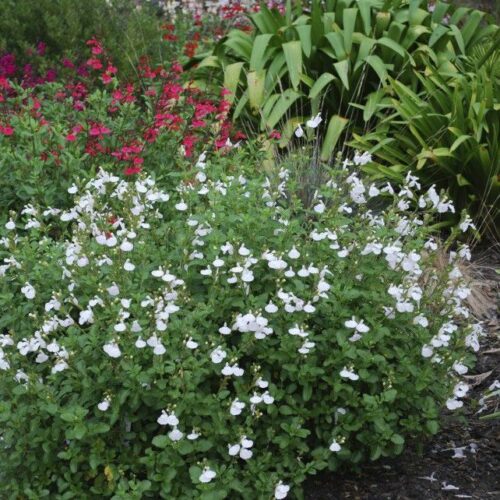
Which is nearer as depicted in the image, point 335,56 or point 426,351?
point 426,351

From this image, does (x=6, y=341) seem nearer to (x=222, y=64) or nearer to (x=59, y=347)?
(x=59, y=347)

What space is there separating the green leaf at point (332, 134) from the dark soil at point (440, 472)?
6.77ft

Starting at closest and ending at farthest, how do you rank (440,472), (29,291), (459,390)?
(29,291), (459,390), (440,472)

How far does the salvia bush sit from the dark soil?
12cm

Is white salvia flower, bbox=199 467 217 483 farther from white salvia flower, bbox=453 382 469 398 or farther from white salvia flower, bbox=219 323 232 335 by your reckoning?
white salvia flower, bbox=453 382 469 398

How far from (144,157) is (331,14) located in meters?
2.19

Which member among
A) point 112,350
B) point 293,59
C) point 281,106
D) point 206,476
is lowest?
point 281,106

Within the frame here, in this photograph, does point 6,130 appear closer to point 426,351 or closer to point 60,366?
point 60,366

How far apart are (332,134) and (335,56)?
0.73 m

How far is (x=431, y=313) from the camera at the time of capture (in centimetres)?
340

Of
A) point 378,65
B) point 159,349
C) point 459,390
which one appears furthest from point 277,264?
point 378,65

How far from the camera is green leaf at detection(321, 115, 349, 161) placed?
538 cm

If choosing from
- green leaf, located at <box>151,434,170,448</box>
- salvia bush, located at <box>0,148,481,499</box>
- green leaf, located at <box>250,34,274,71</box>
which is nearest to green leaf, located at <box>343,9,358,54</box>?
green leaf, located at <box>250,34,274,71</box>

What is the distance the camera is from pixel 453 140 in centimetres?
521
